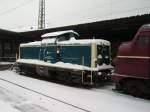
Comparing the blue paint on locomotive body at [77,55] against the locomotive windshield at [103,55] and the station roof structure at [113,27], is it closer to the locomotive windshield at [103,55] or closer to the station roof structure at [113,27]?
the locomotive windshield at [103,55]

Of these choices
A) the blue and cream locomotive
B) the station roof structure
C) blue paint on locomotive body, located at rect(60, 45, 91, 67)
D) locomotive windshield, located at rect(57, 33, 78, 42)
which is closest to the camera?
the blue and cream locomotive

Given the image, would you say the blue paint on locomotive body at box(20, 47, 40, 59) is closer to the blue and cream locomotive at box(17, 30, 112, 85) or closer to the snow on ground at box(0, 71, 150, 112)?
the blue and cream locomotive at box(17, 30, 112, 85)

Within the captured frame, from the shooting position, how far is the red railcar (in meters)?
8.12

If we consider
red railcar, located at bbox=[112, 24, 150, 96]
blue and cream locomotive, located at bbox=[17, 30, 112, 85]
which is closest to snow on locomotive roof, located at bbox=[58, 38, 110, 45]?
blue and cream locomotive, located at bbox=[17, 30, 112, 85]

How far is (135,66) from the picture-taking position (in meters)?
8.41

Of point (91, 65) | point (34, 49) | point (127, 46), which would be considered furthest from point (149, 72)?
point (34, 49)

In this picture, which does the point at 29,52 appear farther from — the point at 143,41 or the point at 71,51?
the point at 143,41

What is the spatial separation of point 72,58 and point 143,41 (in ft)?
14.0

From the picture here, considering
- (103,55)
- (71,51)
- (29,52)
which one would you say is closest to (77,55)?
(71,51)

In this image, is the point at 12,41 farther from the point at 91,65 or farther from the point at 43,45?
the point at 91,65

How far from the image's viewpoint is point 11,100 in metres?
8.17

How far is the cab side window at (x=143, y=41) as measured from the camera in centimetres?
820

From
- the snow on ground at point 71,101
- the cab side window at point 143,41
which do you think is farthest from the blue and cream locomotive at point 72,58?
the cab side window at point 143,41

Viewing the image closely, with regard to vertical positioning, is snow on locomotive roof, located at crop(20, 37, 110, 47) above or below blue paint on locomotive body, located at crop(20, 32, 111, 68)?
above
